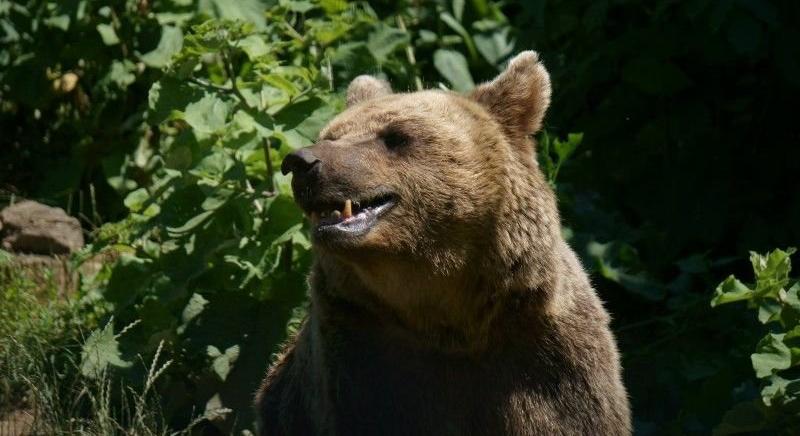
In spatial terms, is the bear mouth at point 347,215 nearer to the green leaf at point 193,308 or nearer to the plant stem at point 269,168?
the plant stem at point 269,168

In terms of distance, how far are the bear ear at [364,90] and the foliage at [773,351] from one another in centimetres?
156

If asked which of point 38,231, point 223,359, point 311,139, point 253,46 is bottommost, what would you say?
point 38,231

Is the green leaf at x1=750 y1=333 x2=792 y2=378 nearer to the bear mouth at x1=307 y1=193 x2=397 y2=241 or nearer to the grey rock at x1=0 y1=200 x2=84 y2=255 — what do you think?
the bear mouth at x1=307 y1=193 x2=397 y2=241

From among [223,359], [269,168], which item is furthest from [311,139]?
[223,359]

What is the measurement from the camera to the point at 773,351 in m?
5.15

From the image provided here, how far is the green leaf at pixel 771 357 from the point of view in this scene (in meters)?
5.08

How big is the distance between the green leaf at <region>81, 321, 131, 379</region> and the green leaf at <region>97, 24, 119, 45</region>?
6.73 ft

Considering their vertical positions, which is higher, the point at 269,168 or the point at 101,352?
the point at 269,168

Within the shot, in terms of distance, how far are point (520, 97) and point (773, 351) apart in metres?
1.36

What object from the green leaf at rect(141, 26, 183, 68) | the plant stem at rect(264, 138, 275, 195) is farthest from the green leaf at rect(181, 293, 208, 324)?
the green leaf at rect(141, 26, 183, 68)

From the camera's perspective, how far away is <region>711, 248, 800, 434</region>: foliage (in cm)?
508

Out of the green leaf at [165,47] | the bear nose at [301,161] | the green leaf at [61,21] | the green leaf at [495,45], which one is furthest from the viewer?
the green leaf at [495,45]

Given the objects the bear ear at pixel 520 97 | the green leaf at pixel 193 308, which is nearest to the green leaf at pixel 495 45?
the green leaf at pixel 193 308

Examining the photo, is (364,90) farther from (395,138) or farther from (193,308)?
(193,308)
